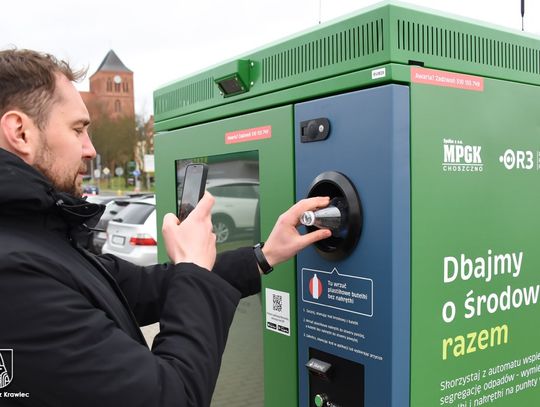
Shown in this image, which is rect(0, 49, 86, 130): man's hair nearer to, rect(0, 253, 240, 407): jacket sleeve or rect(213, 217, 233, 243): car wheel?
rect(0, 253, 240, 407): jacket sleeve

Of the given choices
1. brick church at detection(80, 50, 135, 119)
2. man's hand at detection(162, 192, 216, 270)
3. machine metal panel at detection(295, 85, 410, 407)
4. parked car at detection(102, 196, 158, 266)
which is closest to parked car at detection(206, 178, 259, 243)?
machine metal panel at detection(295, 85, 410, 407)

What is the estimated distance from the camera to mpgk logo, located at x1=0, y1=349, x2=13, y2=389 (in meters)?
0.95

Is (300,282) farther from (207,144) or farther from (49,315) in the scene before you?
(49,315)

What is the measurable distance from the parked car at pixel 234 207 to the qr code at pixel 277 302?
0.97 feet

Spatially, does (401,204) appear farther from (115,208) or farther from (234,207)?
(115,208)

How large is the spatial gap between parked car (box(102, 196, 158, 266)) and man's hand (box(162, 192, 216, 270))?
18.2 feet

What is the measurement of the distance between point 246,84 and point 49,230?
0.91 meters

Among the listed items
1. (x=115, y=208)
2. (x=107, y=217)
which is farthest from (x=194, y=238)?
(x=107, y=217)

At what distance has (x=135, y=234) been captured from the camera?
6965mm

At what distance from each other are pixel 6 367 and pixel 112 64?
75.0 meters

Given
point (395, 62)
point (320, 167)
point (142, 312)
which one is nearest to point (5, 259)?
point (142, 312)

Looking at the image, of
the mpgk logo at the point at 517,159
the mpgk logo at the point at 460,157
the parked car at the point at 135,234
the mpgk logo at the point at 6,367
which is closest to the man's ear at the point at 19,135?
the mpgk logo at the point at 6,367

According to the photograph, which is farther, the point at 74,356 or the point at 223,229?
the point at 223,229

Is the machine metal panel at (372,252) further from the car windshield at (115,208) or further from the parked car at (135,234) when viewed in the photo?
the car windshield at (115,208)
